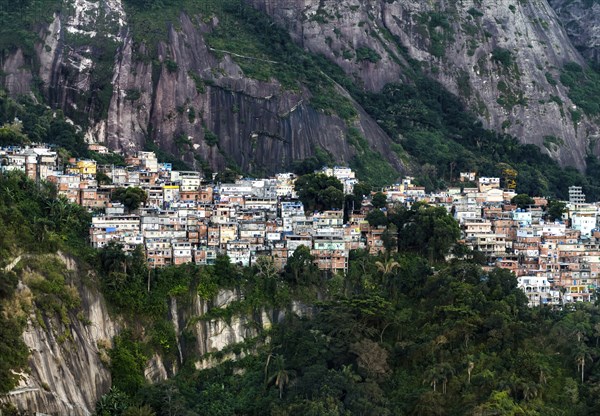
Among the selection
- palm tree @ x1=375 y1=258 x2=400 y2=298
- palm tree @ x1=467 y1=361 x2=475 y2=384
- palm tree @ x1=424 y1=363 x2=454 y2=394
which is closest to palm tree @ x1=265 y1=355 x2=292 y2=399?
palm tree @ x1=424 y1=363 x2=454 y2=394

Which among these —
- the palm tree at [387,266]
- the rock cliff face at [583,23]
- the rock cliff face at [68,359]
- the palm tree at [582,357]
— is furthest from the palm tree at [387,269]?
the rock cliff face at [583,23]

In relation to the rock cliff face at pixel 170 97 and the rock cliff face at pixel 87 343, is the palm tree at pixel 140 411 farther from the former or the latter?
the rock cliff face at pixel 170 97

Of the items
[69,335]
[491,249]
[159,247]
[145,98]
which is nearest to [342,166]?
[145,98]

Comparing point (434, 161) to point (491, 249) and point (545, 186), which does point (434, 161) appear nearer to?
point (545, 186)

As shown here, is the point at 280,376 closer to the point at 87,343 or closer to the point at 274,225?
the point at 87,343

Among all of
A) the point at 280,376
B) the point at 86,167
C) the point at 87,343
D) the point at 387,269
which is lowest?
the point at 280,376

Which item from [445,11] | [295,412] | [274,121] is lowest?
[295,412]

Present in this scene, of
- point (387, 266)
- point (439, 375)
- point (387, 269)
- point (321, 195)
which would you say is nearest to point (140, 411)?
point (439, 375)
